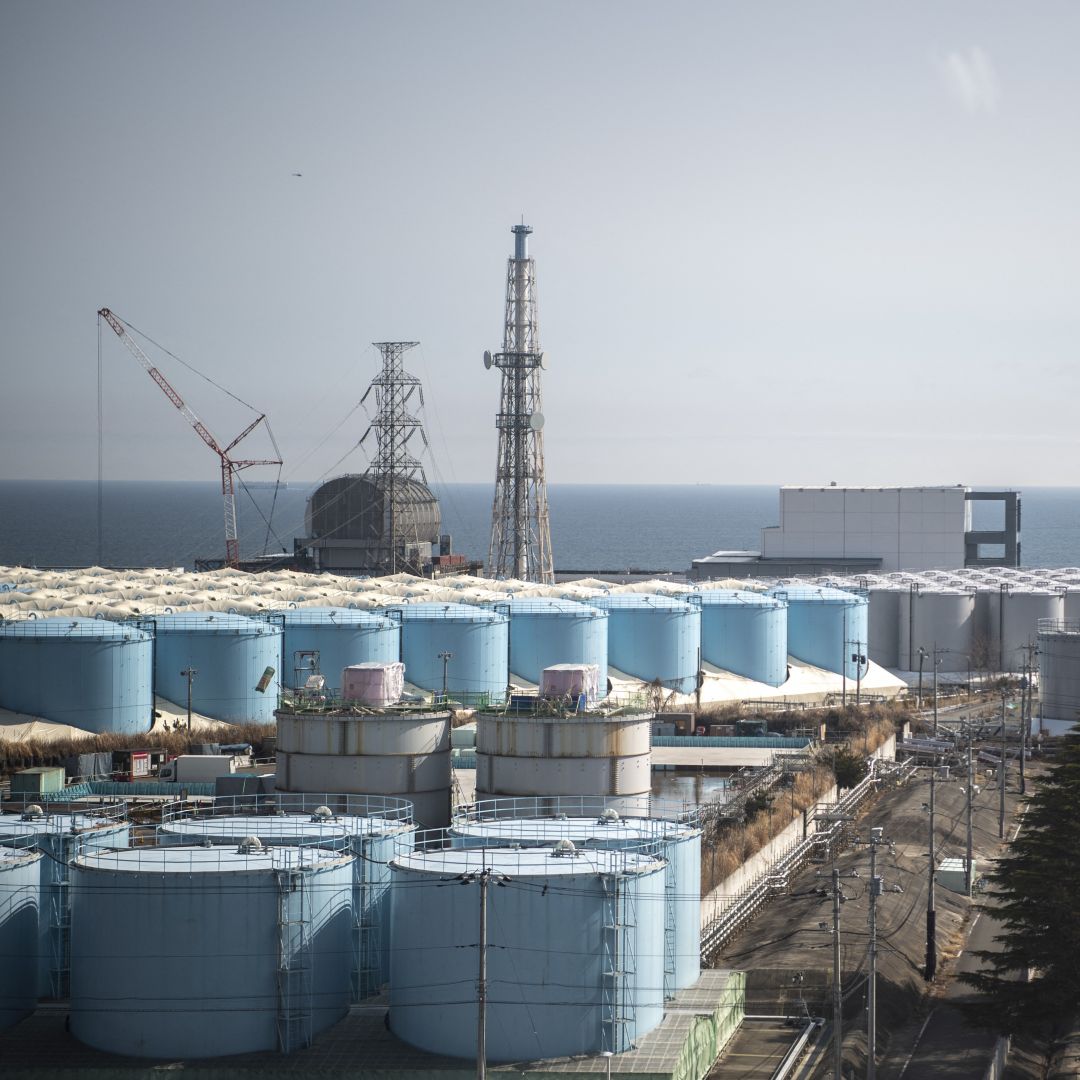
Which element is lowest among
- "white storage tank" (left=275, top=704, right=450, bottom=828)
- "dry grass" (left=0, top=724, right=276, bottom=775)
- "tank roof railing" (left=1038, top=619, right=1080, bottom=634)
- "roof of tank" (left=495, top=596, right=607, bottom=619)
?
"dry grass" (left=0, top=724, right=276, bottom=775)

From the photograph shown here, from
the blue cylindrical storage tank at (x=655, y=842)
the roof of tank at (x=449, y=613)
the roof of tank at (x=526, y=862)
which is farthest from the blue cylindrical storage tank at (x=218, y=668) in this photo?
the roof of tank at (x=526, y=862)

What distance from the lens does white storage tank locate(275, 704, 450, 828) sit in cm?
3362

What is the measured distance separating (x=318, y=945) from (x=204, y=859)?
83.5 inches

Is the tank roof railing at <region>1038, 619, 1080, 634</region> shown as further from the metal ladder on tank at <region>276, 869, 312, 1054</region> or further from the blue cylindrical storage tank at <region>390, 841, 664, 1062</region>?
the metal ladder on tank at <region>276, 869, 312, 1054</region>

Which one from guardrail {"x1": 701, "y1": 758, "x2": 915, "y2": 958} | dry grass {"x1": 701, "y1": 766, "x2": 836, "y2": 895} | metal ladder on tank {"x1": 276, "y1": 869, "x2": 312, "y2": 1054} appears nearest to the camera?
metal ladder on tank {"x1": 276, "y1": 869, "x2": 312, "y2": 1054}

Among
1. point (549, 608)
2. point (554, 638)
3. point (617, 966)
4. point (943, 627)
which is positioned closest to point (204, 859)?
point (617, 966)

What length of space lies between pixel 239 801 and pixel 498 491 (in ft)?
146

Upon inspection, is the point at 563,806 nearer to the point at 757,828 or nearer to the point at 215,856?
the point at 215,856

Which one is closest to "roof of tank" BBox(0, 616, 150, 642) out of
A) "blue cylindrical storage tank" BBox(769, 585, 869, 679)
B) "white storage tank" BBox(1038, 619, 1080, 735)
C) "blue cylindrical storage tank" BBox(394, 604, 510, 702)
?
"blue cylindrical storage tank" BBox(394, 604, 510, 702)

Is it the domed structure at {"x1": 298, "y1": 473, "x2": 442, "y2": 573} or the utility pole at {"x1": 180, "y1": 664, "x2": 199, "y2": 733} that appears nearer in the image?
the utility pole at {"x1": 180, "y1": 664, "x2": 199, "y2": 733}

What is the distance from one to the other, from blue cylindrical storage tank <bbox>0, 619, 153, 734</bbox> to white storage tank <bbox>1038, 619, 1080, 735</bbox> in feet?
106

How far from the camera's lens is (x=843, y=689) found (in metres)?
66.3

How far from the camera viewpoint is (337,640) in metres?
58.0

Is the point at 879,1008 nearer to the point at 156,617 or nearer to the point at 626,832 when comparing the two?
the point at 626,832
